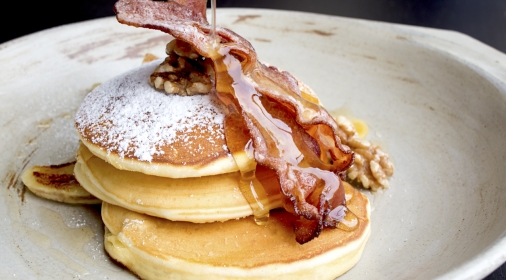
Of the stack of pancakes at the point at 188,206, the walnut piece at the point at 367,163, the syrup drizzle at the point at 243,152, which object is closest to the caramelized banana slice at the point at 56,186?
the stack of pancakes at the point at 188,206

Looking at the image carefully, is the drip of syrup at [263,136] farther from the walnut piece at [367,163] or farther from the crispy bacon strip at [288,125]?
the walnut piece at [367,163]

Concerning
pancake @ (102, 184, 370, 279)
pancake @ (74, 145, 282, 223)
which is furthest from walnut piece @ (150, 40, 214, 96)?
pancake @ (102, 184, 370, 279)

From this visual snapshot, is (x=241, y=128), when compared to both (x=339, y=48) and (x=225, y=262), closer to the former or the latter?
(x=225, y=262)

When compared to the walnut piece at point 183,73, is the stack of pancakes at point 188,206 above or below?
below

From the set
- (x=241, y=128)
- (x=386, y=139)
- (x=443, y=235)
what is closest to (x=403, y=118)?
(x=386, y=139)

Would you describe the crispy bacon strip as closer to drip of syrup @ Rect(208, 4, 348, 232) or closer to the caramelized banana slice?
drip of syrup @ Rect(208, 4, 348, 232)
